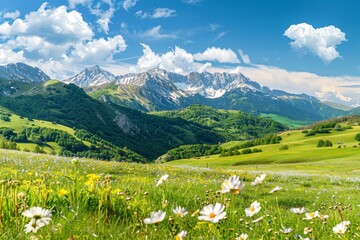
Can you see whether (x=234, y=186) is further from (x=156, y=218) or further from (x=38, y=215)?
(x=38, y=215)

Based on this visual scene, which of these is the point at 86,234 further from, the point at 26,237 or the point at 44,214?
the point at 44,214

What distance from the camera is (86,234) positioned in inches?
151

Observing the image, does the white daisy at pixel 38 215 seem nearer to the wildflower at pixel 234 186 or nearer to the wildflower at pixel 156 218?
the wildflower at pixel 156 218

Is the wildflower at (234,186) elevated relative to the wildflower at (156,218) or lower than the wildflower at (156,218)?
elevated

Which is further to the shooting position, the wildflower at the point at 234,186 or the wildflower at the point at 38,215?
the wildflower at the point at 234,186

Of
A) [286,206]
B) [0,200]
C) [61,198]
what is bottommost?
[286,206]

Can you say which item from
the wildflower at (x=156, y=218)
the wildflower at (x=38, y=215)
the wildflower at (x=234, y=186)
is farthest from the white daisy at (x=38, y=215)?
the wildflower at (x=234, y=186)

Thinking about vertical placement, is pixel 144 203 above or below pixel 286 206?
above

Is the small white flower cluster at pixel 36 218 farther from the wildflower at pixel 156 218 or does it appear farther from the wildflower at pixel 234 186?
the wildflower at pixel 234 186

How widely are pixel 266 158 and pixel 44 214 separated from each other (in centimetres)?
12310

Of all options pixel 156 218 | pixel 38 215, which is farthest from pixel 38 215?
pixel 156 218

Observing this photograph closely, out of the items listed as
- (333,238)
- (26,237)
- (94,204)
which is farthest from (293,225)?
(26,237)

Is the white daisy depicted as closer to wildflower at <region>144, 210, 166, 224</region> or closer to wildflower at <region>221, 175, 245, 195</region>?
wildflower at <region>144, 210, 166, 224</region>

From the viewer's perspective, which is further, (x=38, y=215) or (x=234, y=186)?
(x=234, y=186)
